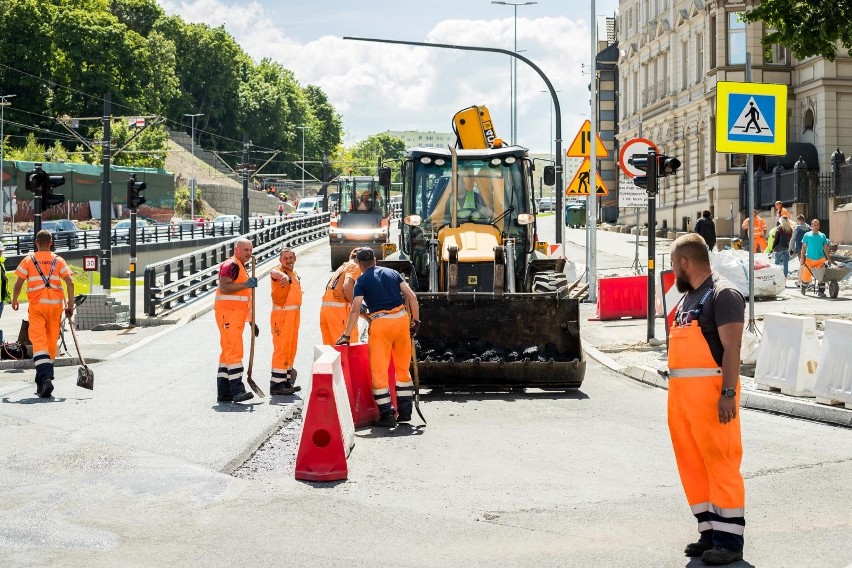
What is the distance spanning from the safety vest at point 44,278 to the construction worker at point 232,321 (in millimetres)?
2139

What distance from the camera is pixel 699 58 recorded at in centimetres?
5716

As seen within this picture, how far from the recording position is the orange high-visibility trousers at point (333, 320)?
14117mm

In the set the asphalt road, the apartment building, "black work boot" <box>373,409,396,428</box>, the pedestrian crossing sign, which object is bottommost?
the asphalt road

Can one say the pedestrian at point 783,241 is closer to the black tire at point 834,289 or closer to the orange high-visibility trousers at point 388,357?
the black tire at point 834,289

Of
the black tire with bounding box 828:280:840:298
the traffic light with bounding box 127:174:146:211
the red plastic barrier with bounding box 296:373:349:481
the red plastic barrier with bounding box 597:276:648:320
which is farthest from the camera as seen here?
the traffic light with bounding box 127:174:146:211

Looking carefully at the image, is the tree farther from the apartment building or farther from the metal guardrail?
the apartment building

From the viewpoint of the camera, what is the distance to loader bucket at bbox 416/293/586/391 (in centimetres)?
1365

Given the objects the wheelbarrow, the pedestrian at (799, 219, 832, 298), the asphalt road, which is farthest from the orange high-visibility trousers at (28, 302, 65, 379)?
the pedestrian at (799, 219, 832, 298)

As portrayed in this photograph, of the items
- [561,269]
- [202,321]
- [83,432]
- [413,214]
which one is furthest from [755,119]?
[202,321]

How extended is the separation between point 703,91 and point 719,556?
51332mm

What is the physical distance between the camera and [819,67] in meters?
46.6

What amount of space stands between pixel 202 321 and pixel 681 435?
19.6 m

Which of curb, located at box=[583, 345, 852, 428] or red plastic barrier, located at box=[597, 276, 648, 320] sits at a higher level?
red plastic barrier, located at box=[597, 276, 648, 320]

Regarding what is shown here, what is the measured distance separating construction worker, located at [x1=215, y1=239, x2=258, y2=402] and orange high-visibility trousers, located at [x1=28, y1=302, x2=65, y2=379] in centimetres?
209
